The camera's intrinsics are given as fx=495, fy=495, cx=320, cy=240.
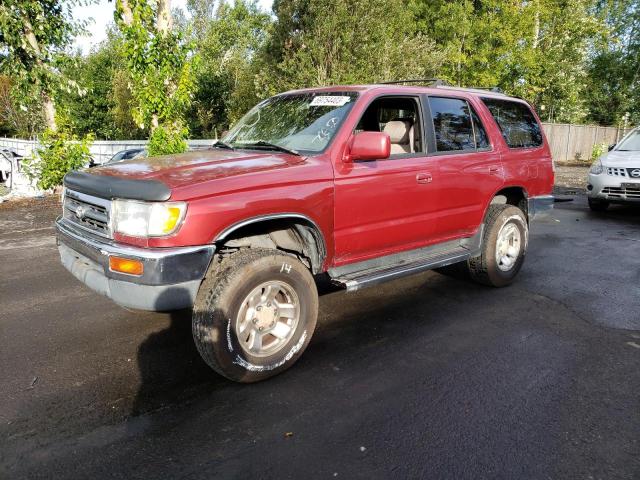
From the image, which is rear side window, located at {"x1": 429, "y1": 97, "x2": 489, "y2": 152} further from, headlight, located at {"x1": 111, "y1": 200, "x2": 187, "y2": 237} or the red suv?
headlight, located at {"x1": 111, "y1": 200, "x2": 187, "y2": 237}

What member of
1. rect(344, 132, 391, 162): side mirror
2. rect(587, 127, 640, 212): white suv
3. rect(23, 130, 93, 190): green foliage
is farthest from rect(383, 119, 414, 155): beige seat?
rect(23, 130, 93, 190): green foliage

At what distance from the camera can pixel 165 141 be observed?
10008 millimetres

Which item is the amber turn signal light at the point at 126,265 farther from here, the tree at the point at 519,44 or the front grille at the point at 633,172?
the tree at the point at 519,44

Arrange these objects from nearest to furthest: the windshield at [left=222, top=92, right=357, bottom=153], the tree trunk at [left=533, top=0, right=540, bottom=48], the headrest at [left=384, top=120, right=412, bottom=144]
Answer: the windshield at [left=222, top=92, right=357, bottom=153], the headrest at [left=384, top=120, right=412, bottom=144], the tree trunk at [left=533, top=0, right=540, bottom=48]

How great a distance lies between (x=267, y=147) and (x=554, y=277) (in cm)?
377

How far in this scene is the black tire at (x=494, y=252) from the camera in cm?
508

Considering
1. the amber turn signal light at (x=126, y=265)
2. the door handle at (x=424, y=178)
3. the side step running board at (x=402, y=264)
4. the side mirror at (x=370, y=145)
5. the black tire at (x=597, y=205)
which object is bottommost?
the black tire at (x=597, y=205)

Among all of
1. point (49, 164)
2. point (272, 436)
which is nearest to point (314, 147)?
point (272, 436)

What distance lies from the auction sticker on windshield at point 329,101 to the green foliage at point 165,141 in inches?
251

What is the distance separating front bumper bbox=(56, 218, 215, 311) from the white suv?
8.85 metres

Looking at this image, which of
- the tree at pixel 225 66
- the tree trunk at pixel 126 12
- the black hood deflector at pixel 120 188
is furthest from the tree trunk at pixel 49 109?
the black hood deflector at pixel 120 188

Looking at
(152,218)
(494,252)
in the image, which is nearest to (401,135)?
(494,252)

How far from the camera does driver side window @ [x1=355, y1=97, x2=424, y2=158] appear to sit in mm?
4445

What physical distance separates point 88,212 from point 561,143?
86.7 feet
